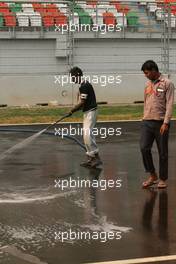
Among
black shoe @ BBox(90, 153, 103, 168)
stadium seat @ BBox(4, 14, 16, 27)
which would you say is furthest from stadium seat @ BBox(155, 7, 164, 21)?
black shoe @ BBox(90, 153, 103, 168)

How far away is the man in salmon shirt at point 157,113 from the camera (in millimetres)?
8703

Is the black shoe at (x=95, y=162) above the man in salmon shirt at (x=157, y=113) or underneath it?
underneath

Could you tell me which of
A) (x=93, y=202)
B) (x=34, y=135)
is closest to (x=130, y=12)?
(x=34, y=135)

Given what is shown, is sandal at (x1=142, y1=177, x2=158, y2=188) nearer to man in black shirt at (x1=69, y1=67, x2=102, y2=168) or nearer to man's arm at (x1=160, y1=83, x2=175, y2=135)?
man's arm at (x1=160, y1=83, x2=175, y2=135)

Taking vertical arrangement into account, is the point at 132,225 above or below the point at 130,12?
below

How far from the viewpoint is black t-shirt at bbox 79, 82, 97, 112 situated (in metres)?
10.7

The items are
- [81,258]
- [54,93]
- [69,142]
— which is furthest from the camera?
[54,93]

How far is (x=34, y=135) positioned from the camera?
1492cm

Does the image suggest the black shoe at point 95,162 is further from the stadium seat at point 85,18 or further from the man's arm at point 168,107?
the stadium seat at point 85,18

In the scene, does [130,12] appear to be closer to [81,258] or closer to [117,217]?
[117,217]

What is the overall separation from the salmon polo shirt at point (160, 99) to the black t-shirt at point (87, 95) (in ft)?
6.46

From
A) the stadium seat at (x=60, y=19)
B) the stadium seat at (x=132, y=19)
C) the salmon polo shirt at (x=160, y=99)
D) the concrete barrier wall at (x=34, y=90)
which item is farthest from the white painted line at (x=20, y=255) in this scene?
the stadium seat at (x=132, y=19)

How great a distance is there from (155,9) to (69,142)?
12.6m

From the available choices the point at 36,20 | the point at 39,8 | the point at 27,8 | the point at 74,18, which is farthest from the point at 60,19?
the point at 27,8
